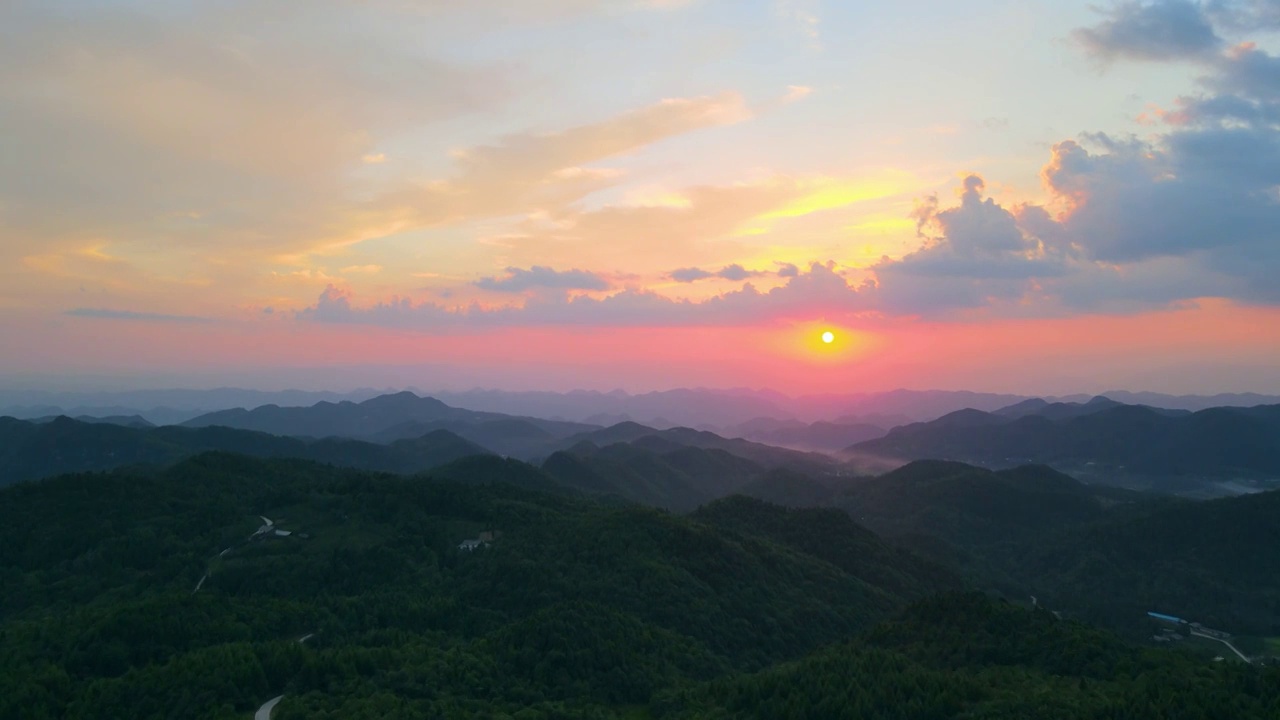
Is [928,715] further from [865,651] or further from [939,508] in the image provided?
[939,508]

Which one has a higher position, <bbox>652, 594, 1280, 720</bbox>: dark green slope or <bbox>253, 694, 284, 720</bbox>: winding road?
<bbox>652, 594, 1280, 720</bbox>: dark green slope

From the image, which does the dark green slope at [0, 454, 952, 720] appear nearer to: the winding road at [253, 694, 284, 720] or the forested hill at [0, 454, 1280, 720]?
the forested hill at [0, 454, 1280, 720]

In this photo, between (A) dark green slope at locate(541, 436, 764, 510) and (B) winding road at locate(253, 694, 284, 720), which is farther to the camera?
(A) dark green slope at locate(541, 436, 764, 510)

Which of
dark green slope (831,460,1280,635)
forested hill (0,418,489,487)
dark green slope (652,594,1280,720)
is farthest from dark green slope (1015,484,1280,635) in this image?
forested hill (0,418,489,487)

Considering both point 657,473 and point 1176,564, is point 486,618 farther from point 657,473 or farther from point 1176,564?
point 657,473

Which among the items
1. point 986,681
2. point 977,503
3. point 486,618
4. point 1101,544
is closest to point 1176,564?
point 1101,544

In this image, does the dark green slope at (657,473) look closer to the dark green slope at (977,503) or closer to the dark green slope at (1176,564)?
the dark green slope at (977,503)

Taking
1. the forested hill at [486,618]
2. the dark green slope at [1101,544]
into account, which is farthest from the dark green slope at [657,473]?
the forested hill at [486,618]
